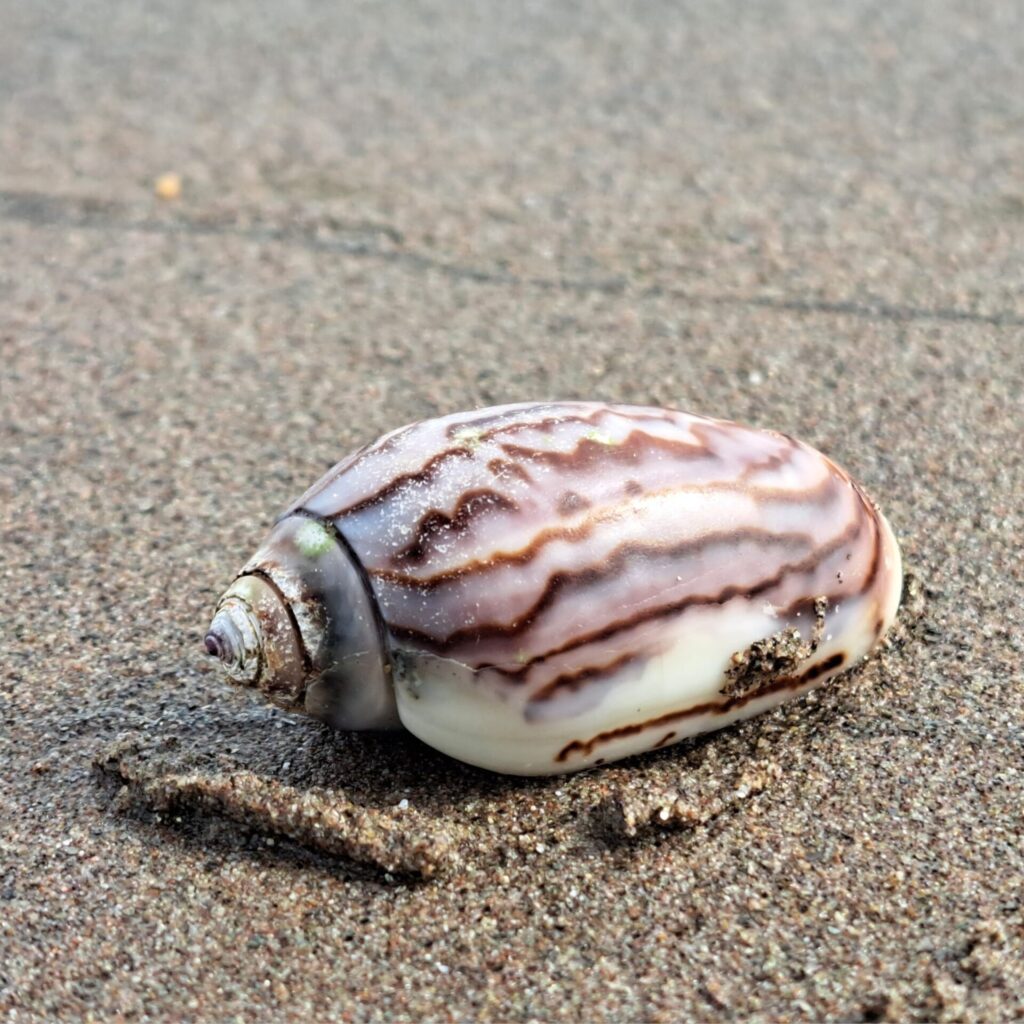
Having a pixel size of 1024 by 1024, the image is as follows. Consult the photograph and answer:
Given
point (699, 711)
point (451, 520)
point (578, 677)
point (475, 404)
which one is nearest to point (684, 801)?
point (699, 711)

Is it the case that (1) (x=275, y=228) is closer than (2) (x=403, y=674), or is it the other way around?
(2) (x=403, y=674)

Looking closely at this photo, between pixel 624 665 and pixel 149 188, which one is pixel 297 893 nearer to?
pixel 624 665

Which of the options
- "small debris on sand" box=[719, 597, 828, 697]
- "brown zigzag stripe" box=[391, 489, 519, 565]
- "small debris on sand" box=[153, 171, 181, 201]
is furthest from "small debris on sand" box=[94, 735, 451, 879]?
"small debris on sand" box=[153, 171, 181, 201]

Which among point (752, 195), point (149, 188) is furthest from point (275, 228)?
point (752, 195)

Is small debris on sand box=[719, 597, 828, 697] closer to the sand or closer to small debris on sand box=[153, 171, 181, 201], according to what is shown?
the sand

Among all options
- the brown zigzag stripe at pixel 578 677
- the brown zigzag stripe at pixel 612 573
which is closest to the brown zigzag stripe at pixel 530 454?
the brown zigzag stripe at pixel 612 573

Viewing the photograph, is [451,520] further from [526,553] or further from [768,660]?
[768,660]
